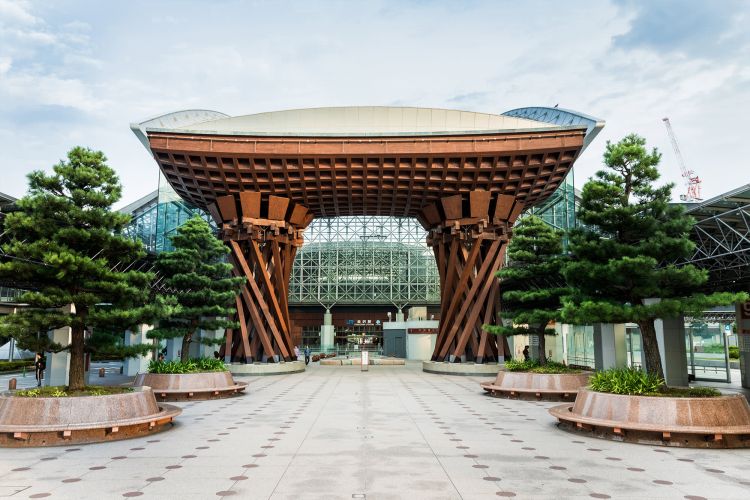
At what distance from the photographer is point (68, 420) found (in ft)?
31.9

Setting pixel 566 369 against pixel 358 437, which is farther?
pixel 566 369

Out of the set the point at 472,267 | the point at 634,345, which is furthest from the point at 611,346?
the point at 472,267

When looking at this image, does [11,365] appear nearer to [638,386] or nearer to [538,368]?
[538,368]

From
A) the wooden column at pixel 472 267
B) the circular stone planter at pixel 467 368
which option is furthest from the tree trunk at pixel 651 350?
the wooden column at pixel 472 267

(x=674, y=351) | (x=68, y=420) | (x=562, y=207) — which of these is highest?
(x=562, y=207)

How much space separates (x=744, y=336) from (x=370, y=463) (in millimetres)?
17726

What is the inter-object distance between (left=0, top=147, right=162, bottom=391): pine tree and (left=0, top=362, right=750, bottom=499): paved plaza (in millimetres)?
2617

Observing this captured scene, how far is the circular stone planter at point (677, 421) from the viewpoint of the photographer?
920cm

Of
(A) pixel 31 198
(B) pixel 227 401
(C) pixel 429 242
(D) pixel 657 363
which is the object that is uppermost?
(C) pixel 429 242

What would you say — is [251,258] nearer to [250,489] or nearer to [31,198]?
[31,198]

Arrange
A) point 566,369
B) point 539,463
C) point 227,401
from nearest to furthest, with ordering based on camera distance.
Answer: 1. point 539,463
2. point 227,401
3. point 566,369

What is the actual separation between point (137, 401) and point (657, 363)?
10435mm

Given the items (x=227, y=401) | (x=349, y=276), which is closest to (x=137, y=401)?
(x=227, y=401)

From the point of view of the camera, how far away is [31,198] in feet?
35.9
